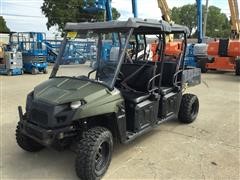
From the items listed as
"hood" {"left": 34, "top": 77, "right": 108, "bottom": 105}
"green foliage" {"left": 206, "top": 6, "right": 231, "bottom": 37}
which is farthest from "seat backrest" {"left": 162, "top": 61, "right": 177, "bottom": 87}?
"green foliage" {"left": 206, "top": 6, "right": 231, "bottom": 37}

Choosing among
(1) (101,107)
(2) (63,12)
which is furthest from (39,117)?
(2) (63,12)

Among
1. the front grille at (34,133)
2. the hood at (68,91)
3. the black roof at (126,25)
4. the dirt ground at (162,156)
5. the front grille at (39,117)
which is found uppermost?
the black roof at (126,25)

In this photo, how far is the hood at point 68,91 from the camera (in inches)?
159

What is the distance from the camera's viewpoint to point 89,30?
4.86 metres

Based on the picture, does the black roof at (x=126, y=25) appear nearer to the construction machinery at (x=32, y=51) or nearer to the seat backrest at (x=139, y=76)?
the seat backrest at (x=139, y=76)

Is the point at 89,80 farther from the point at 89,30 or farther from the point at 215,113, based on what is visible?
the point at 215,113

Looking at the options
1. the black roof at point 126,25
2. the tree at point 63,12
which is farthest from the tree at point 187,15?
the black roof at point 126,25

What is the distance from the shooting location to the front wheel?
389 centimetres

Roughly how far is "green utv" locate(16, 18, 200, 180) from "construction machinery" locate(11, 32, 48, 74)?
10.2 m

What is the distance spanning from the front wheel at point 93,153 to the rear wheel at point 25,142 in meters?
1.10

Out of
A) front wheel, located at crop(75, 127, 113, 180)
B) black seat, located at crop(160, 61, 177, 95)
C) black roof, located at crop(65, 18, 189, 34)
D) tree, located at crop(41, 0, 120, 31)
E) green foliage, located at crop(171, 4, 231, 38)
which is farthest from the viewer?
green foliage, located at crop(171, 4, 231, 38)

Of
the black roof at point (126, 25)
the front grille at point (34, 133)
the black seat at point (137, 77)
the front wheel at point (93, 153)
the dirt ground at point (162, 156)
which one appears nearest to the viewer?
the front wheel at point (93, 153)

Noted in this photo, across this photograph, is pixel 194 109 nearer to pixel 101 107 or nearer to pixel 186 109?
pixel 186 109

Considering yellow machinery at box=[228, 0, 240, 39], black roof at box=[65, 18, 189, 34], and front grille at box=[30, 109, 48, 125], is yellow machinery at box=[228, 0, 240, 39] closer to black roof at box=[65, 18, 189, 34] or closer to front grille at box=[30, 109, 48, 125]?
black roof at box=[65, 18, 189, 34]
